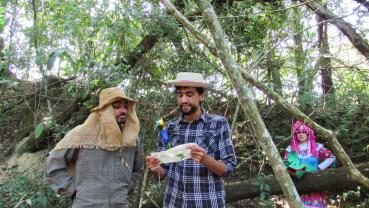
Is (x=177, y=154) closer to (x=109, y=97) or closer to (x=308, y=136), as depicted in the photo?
(x=109, y=97)

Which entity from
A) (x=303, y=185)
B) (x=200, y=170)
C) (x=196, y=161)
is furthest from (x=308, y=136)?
(x=196, y=161)

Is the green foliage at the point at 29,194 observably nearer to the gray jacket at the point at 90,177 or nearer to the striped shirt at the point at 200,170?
the gray jacket at the point at 90,177

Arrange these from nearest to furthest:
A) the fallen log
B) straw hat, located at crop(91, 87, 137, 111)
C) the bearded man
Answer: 1. the bearded man
2. straw hat, located at crop(91, 87, 137, 111)
3. the fallen log

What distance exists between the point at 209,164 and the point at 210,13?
1084 mm

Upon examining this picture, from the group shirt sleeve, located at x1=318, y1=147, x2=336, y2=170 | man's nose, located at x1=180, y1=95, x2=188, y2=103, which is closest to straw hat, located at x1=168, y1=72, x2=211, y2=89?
man's nose, located at x1=180, y1=95, x2=188, y2=103

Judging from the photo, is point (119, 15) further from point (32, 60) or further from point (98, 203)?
point (98, 203)

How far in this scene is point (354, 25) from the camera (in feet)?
19.6

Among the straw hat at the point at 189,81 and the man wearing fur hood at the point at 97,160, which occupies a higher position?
the straw hat at the point at 189,81

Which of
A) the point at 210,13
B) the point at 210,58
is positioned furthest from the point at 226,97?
the point at 210,13

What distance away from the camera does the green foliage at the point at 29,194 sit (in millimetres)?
4385

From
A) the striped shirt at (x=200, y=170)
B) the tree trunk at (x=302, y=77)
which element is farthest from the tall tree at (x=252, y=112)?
the tree trunk at (x=302, y=77)

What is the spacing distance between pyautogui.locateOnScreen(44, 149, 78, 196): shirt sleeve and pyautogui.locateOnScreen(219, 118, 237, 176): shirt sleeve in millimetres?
1249

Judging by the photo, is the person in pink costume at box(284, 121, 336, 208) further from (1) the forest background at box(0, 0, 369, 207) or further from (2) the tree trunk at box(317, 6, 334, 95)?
(2) the tree trunk at box(317, 6, 334, 95)

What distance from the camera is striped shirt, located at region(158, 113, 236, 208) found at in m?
2.84
